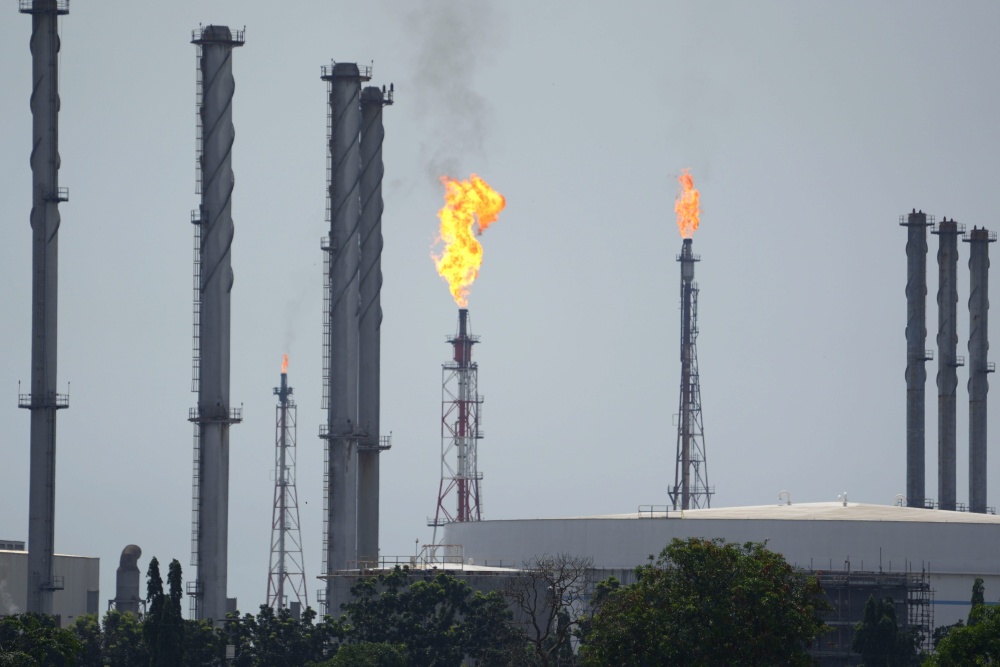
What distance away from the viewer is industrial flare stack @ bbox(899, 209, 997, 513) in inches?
4990

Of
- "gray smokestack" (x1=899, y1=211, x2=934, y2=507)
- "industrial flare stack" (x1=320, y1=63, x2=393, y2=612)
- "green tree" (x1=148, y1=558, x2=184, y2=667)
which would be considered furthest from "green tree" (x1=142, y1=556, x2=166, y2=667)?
"gray smokestack" (x1=899, y1=211, x2=934, y2=507)

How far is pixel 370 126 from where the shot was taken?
4267 inches

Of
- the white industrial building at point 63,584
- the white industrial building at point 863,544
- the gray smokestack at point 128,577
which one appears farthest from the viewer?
the gray smokestack at point 128,577

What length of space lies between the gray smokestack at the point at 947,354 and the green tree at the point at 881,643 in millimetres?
36563

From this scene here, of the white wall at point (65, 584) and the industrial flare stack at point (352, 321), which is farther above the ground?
the industrial flare stack at point (352, 321)

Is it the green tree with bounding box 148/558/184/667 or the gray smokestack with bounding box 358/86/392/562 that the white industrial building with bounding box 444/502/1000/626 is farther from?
the green tree with bounding box 148/558/184/667

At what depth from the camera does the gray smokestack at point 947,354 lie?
129 m

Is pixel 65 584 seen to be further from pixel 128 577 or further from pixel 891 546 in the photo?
pixel 891 546

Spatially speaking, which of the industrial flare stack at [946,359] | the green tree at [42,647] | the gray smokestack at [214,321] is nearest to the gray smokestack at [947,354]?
the industrial flare stack at [946,359]

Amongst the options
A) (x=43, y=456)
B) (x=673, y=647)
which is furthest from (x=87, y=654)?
(x=673, y=647)

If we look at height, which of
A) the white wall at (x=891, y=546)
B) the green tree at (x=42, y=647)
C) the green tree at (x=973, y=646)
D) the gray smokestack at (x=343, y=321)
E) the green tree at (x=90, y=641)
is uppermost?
the gray smokestack at (x=343, y=321)

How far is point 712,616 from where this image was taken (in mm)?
67000

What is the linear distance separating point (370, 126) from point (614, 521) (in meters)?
23.3

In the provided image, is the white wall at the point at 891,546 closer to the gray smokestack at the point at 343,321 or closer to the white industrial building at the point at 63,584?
the gray smokestack at the point at 343,321
